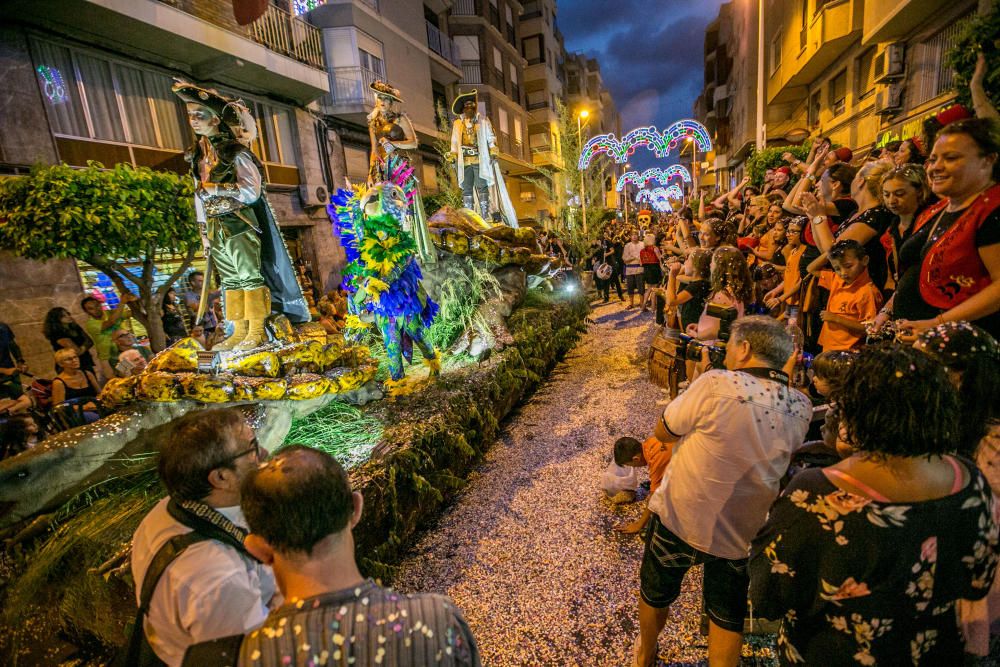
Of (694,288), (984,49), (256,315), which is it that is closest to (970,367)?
(694,288)

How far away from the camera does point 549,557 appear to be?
3.02m

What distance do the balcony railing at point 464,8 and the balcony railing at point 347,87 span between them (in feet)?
36.9

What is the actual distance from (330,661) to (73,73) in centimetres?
1116

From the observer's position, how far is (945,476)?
1.08 metres

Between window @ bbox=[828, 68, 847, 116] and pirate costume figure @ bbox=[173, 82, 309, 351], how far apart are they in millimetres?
15614

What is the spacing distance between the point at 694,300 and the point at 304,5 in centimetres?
1456

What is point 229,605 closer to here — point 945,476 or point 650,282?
point 945,476

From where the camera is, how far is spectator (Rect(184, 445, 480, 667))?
0.89 metres

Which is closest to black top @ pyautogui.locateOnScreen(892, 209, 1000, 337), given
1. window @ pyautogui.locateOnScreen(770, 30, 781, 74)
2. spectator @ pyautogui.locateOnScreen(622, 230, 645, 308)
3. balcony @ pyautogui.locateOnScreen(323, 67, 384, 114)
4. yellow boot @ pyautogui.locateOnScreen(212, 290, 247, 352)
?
yellow boot @ pyautogui.locateOnScreen(212, 290, 247, 352)

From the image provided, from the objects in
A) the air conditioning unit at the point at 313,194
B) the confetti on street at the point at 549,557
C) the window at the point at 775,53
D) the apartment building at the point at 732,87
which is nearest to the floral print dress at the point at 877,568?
the confetti on street at the point at 549,557

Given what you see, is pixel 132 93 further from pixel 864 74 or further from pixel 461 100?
pixel 864 74

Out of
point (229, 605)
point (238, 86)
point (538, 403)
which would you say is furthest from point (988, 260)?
point (238, 86)

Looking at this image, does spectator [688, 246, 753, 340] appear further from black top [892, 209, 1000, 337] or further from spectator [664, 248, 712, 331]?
black top [892, 209, 1000, 337]

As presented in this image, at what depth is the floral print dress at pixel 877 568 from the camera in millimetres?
1062
